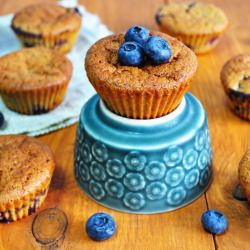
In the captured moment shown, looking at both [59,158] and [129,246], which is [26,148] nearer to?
[59,158]

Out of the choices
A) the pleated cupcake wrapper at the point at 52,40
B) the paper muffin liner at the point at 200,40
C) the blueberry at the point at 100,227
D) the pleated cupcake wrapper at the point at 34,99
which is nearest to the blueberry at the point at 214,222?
the blueberry at the point at 100,227

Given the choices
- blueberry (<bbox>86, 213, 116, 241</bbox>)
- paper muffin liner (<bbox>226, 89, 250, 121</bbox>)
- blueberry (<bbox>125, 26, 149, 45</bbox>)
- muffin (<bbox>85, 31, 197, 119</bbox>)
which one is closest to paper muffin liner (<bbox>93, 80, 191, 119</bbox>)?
muffin (<bbox>85, 31, 197, 119</bbox>)

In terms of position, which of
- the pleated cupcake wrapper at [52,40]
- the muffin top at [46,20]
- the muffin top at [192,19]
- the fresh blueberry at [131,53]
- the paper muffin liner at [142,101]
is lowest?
the pleated cupcake wrapper at [52,40]

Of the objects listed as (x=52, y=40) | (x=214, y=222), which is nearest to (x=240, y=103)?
(x=214, y=222)

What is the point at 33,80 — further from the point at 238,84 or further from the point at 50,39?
the point at 238,84

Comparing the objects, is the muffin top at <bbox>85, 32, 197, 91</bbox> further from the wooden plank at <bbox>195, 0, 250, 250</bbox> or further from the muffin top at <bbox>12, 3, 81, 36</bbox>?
the muffin top at <bbox>12, 3, 81, 36</bbox>

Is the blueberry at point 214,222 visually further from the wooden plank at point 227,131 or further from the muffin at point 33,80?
the muffin at point 33,80
